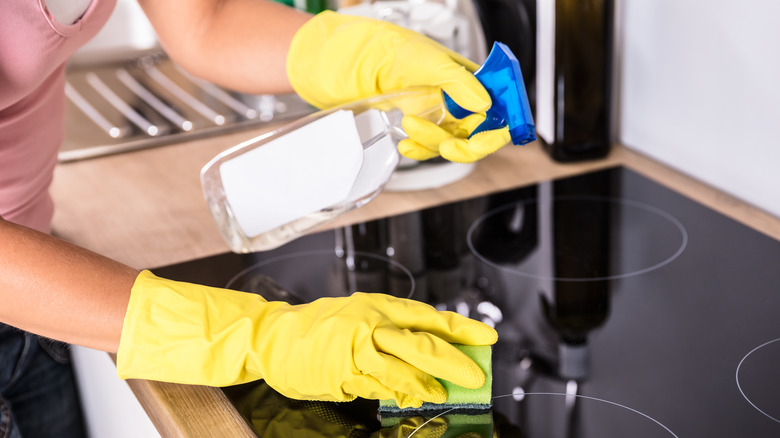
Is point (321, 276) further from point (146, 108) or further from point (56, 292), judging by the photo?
point (146, 108)

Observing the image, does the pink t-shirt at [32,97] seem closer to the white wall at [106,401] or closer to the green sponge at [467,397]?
the white wall at [106,401]

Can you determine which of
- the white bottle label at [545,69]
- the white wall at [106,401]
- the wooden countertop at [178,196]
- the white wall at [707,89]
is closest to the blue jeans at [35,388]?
the white wall at [106,401]

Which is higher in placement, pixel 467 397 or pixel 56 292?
pixel 56 292

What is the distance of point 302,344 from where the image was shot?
717 millimetres

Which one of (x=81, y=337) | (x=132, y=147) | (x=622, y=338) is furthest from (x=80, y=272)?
(x=132, y=147)

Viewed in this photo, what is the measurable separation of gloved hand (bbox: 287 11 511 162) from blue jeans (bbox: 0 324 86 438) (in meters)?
0.47

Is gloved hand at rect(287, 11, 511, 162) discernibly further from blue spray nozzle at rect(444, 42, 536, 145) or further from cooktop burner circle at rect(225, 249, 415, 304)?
cooktop burner circle at rect(225, 249, 415, 304)

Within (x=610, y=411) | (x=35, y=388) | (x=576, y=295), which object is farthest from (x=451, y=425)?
(x=35, y=388)

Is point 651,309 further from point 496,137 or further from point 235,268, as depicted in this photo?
point 235,268

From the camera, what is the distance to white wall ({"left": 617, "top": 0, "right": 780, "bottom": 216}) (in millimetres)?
1027

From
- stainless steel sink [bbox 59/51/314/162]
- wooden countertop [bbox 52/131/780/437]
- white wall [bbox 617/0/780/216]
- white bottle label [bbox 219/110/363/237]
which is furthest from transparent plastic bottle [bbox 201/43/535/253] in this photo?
stainless steel sink [bbox 59/51/314/162]

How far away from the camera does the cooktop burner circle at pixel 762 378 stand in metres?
0.72

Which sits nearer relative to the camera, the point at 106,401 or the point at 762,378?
the point at 762,378

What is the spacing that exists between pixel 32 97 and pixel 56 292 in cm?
39
